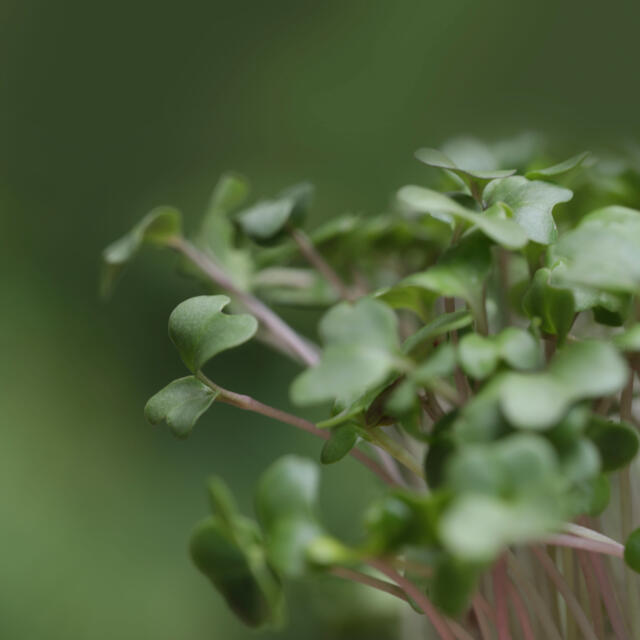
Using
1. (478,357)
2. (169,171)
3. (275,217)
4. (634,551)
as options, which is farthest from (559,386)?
(169,171)

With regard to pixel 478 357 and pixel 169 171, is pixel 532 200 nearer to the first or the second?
pixel 478 357

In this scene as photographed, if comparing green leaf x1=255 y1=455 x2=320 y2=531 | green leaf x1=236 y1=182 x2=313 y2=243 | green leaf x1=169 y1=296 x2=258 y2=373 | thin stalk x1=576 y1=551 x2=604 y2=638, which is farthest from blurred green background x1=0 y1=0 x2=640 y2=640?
green leaf x1=255 y1=455 x2=320 y2=531

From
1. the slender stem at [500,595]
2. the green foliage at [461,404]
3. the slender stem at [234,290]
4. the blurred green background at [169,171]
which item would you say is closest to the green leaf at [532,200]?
the green foliage at [461,404]

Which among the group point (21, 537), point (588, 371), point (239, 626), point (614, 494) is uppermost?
point (588, 371)

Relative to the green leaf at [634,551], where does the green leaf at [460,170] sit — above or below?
above

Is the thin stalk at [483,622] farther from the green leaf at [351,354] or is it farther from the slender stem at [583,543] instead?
the green leaf at [351,354]

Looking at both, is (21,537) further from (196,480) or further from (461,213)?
(461,213)

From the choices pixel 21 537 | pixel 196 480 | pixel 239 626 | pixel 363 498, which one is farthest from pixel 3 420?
pixel 363 498
